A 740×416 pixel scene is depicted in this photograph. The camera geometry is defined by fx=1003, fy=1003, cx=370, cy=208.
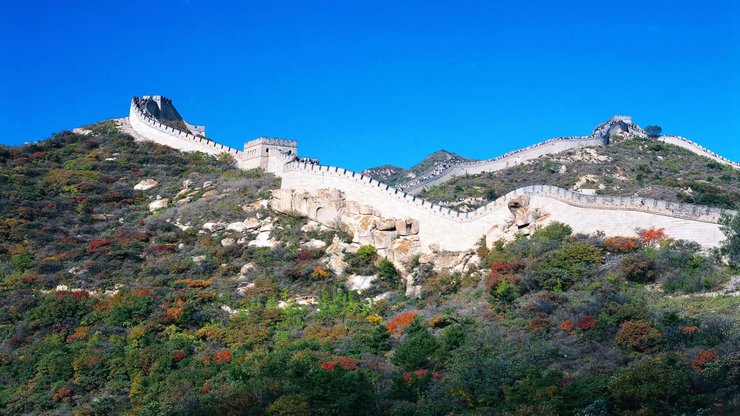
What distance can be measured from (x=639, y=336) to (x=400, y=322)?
10450 millimetres

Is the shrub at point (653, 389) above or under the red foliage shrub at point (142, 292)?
under

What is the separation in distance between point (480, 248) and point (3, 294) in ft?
68.8

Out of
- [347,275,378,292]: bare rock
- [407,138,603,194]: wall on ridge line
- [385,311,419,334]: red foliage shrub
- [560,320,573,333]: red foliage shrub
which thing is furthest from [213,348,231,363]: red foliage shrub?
[407,138,603,194]: wall on ridge line

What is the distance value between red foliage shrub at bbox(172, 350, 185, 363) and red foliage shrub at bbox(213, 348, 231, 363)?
141 cm

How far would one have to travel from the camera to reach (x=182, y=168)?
63469 mm

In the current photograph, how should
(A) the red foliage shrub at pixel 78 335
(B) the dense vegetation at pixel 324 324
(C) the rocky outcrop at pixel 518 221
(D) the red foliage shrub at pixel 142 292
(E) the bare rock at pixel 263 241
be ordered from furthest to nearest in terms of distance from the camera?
1. (E) the bare rock at pixel 263 241
2. (D) the red foliage shrub at pixel 142 292
3. (C) the rocky outcrop at pixel 518 221
4. (A) the red foliage shrub at pixel 78 335
5. (B) the dense vegetation at pixel 324 324

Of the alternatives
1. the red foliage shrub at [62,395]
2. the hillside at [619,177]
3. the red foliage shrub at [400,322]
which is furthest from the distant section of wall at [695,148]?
the red foliage shrub at [62,395]

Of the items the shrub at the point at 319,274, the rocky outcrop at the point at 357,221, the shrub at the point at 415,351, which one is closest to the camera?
the shrub at the point at 415,351

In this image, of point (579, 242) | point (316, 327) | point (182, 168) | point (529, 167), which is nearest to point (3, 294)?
point (316, 327)

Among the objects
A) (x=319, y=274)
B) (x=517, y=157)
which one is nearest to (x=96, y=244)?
(x=319, y=274)

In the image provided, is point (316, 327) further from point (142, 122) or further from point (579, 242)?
point (142, 122)

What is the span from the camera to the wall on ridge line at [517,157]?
7356 centimetres

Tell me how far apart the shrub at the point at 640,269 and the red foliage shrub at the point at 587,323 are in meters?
4.75

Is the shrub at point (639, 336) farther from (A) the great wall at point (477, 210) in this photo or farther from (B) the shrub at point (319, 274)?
(B) the shrub at point (319, 274)
